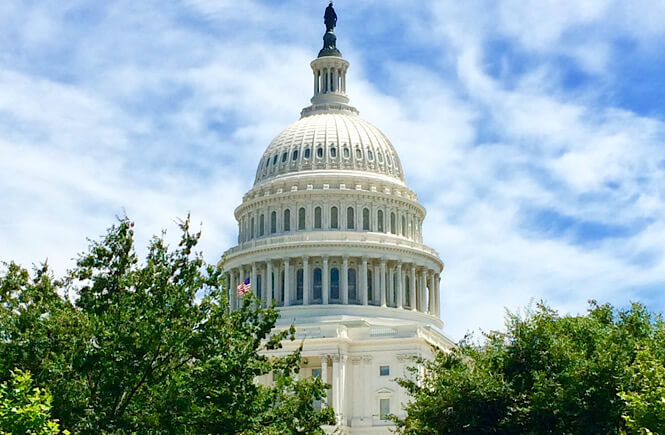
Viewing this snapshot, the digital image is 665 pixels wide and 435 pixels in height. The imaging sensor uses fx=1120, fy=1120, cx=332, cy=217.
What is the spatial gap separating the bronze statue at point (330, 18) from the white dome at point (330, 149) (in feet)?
43.7

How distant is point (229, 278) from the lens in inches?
4724

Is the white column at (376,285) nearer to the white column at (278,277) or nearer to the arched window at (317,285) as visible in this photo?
the arched window at (317,285)

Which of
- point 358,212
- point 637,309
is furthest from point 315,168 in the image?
point 637,309

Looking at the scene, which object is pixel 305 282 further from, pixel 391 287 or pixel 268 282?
pixel 391 287

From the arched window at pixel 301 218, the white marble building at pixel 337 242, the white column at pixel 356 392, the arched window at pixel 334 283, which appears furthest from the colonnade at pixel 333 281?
the white column at pixel 356 392

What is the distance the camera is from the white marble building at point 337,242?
350ft

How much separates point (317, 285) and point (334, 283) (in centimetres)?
179

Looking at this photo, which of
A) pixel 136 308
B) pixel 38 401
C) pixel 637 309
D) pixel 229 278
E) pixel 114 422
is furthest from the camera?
pixel 229 278

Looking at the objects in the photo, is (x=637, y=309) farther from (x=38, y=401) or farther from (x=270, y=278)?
(x=270, y=278)

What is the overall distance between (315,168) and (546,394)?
74530mm

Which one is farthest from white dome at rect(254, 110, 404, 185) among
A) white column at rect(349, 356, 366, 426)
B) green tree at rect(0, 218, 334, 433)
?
green tree at rect(0, 218, 334, 433)

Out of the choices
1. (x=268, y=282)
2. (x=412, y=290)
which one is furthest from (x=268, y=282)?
(x=412, y=290)

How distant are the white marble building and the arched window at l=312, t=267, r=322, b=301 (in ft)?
0.39

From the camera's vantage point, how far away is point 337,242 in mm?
113188
